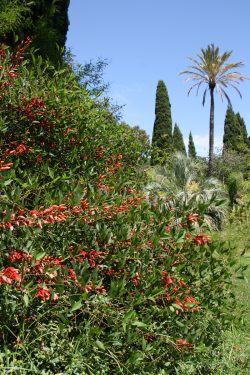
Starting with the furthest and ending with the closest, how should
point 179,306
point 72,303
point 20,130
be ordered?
point 20,130, point 179,306, point 72,303

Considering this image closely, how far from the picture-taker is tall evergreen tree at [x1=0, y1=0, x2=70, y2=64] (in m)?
7.16

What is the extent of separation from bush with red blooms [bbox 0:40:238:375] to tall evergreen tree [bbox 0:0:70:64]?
378 cm

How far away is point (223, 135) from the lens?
47719 millimetres

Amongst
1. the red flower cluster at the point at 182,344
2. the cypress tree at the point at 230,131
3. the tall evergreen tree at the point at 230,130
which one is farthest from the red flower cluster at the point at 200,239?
the cypress tree at the point at 230,131

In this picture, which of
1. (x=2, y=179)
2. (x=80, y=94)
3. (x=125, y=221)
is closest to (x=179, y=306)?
(x=125, y=221)

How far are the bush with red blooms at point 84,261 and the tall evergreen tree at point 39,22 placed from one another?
12.4 feet

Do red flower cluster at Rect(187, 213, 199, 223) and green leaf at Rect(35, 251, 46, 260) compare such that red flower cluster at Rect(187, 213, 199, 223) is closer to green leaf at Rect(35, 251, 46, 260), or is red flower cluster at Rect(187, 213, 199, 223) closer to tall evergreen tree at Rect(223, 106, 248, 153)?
green leaf at Rect(35, 251, 46, 260)

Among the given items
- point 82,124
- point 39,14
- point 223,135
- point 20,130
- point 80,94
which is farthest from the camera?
point 223,135

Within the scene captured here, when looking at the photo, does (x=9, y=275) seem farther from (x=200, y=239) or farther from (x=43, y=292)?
(x=200, y=239)

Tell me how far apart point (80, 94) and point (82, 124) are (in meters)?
0.42

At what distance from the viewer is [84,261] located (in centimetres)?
245

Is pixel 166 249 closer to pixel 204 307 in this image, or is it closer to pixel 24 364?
pixel 204 307

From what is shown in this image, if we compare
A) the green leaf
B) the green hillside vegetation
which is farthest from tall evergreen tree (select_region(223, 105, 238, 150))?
the green leaf

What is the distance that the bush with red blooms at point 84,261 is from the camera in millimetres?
2207
